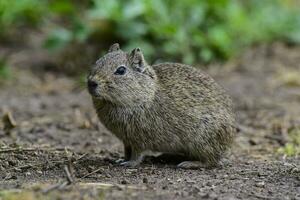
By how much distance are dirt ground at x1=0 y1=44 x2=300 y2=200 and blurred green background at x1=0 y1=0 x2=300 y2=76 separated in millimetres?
433

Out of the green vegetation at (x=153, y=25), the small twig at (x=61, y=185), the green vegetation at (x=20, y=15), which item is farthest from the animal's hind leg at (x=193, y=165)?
the green vegetation at (x=20, y=15)

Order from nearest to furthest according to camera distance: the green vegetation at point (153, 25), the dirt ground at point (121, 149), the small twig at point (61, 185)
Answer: the small twig at point (61, 185) < the dirt ground at point (121, 149) < the green vegetation at point (153, 25)

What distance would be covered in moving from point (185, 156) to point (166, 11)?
17.2ft

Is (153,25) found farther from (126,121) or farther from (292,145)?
(126,121)

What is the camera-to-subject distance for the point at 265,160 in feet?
23.2

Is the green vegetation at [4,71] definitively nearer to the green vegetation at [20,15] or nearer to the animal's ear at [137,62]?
the green vegetation at [20,15]

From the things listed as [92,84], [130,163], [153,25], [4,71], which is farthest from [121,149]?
[153,25]

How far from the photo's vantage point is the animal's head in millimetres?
6094

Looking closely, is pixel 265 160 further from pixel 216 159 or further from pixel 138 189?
pixel 138 189

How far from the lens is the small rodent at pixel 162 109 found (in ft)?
20.7

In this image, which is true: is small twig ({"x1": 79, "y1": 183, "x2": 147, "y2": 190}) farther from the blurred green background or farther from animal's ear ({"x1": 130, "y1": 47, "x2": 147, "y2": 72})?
the blurred green background

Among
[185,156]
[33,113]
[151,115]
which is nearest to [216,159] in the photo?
[185,156]

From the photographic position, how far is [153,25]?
11.3 metres

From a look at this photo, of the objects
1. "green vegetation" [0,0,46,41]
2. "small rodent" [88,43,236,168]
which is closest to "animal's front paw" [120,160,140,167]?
"small rodent" [88,43,236,168]
